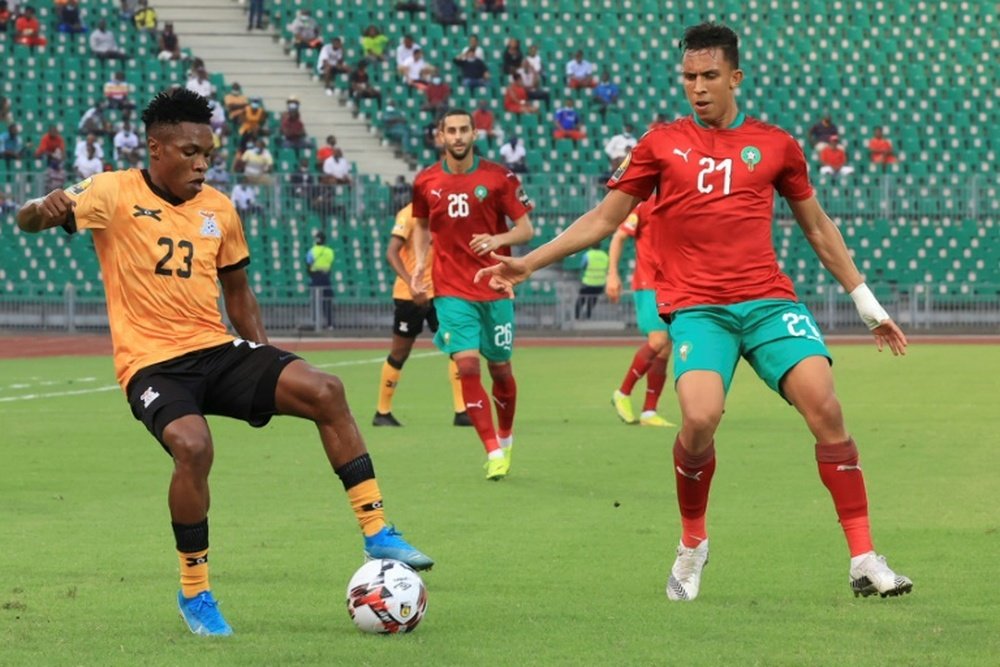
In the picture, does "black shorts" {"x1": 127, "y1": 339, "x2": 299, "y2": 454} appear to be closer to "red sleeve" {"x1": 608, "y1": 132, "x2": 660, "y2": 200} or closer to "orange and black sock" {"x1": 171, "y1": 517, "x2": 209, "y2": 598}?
"orange and black sock" {"x1": 171, "y1": 517, "x2": 209, "y2": 598}

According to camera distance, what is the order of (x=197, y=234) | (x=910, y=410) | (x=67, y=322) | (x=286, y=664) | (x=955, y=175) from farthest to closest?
(x=955, y=175) < (x=67, y=322) < (x=910, y=410) < (x=197, y=234) < (x=286, y=664)

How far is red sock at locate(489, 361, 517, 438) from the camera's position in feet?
41.3

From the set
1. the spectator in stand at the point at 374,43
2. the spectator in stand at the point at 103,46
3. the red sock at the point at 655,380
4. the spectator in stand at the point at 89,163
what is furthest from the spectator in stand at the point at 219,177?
the red sock at the point at 655,380

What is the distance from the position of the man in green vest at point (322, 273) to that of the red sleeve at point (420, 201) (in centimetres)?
1951

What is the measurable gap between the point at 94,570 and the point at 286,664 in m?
2.40

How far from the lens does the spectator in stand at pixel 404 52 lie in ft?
120

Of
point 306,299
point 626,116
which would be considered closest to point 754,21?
point 626,116

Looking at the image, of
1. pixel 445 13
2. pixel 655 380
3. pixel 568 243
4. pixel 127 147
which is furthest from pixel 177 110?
pixel 445 13

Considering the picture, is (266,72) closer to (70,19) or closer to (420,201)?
(70,19)

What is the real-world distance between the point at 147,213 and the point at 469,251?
5395 mm

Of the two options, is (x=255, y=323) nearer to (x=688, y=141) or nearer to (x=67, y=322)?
(x=688, y=141)

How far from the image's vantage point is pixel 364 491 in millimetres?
7379

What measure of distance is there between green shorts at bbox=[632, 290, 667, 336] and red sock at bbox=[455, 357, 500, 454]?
3773mm

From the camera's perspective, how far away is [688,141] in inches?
302
